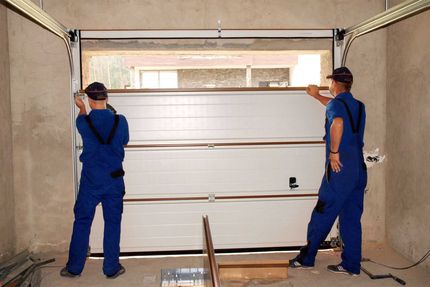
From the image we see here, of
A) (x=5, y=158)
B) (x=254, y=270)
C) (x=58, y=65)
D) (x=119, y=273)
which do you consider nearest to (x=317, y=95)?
(x=254, y=270)

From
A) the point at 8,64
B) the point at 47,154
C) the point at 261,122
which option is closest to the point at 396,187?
the point at 261,122

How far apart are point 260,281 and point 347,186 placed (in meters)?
1.45

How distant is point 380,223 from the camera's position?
587cm

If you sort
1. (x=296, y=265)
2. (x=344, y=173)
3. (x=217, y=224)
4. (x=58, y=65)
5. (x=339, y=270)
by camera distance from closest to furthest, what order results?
(x=344, y=173), (x=339, y=270), (x=296, y=265), (x=58, y=65), (x=217, y=224)

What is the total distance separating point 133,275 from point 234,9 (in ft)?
12.0

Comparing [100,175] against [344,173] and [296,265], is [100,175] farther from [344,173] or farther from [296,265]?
[344,173]

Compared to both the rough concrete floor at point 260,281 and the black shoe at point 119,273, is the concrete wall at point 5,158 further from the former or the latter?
the black shoe at point 119,273

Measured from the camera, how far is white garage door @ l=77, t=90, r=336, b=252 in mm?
5461

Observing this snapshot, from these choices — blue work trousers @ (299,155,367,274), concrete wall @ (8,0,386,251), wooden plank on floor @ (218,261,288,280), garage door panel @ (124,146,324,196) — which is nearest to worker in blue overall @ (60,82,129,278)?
garage door panel @ (124,146,324,196)

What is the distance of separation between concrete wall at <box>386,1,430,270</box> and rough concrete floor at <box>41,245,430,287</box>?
308mm

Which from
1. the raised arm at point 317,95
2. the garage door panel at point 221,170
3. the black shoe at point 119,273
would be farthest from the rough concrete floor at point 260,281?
the raised arm at point 317,95

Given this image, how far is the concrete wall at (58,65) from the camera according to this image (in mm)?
5438

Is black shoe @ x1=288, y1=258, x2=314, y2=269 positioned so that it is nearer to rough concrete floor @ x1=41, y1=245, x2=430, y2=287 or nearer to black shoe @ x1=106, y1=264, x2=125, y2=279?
rough concrete floor @ x1=41, y1=245, x2=430, y2=287

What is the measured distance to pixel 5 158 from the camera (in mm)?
5254
